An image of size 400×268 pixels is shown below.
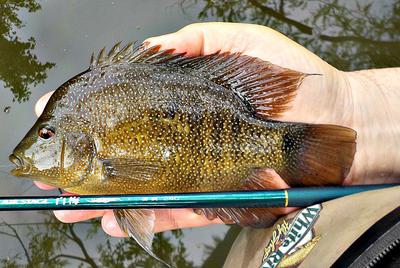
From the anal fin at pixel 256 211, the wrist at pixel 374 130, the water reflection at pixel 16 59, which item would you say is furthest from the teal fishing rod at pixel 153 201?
the water reflection at pixel 16 59

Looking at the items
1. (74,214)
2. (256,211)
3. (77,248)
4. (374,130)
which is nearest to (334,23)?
(374,130)

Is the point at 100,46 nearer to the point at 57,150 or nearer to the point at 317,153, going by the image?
the point at 57,150

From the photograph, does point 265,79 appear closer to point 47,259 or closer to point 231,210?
point 231,210

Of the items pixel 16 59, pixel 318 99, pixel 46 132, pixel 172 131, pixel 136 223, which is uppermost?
pixel 16 59

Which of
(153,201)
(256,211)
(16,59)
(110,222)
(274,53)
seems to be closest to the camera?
(153,201)

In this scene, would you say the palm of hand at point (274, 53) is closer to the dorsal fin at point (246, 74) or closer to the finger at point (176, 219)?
the finger at point (176, 219)

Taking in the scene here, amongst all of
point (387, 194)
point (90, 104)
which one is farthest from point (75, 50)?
point (387, 194)

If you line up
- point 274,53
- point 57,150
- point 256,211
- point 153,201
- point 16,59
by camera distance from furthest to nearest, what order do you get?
1. point 16,59
2. point 274,53
3. point 256,211
4. point 57,150
5. point 153,201
